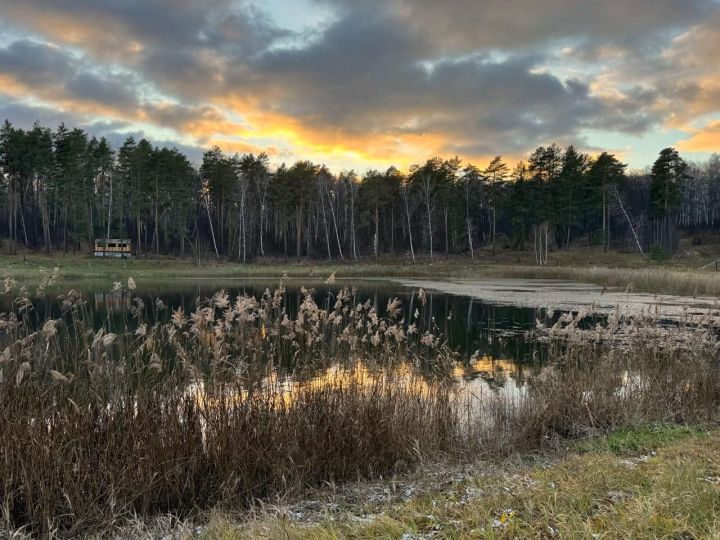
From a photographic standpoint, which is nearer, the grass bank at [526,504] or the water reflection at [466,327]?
the grass bank at [526,504]

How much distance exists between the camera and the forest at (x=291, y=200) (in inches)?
2195

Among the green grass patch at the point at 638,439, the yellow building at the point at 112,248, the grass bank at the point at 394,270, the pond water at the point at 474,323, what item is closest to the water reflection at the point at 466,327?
the pond water at the point at 474,323

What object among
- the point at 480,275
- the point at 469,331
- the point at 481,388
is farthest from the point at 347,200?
the point at 481,388

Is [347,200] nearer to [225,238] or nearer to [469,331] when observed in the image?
[225,238]

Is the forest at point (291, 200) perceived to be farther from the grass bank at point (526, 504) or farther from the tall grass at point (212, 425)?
the grass bank at point (526, 504)

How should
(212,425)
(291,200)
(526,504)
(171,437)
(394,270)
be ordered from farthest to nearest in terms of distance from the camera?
(291,200) < (394,270) < (212,425) < (171,437) < (526,504)

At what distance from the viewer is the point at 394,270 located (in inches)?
1921

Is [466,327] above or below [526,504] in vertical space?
below

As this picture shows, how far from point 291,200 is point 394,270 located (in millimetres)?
19938

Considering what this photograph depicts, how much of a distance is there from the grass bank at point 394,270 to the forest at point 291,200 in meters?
3.54

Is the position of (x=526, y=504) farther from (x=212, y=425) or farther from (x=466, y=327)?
(x=466, y=327)

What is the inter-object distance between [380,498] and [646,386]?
5.38 metres

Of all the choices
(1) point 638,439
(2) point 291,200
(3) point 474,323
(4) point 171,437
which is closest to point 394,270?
(2) point 291,200

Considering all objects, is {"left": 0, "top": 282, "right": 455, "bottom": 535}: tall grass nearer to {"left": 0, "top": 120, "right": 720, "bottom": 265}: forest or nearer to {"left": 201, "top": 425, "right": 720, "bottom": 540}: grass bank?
{"left": 201, "top": 425, "right": 720, "bottom": 540}: grass bank
